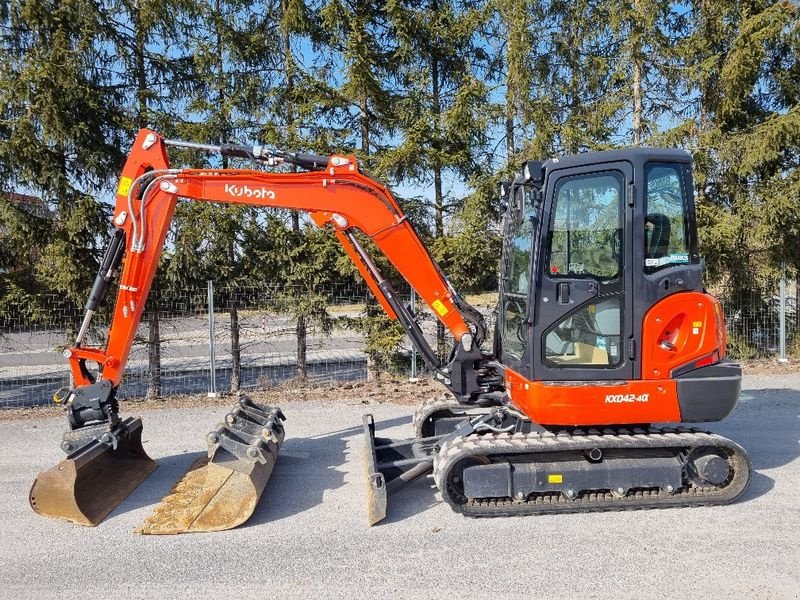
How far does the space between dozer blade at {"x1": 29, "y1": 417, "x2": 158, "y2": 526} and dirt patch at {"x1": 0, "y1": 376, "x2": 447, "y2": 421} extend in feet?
10.9

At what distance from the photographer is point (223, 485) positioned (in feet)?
15.8

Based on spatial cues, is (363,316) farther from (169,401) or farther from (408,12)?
(408,12)

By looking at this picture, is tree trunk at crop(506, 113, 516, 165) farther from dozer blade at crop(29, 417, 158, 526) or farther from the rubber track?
dozer blade at crop(29, 417, 158, 526)

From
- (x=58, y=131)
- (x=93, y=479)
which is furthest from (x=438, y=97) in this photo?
(x=93, y=479)

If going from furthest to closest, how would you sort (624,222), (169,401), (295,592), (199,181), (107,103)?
1. (107,103)
2. (169,401)
3. (199,181)
4. (624,222)
5. (295,592)

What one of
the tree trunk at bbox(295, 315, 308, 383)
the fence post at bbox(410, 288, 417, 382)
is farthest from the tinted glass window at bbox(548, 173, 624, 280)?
the tree trunk at bbox(295, 315, 308, 383)

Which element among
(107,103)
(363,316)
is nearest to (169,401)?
(363,316)

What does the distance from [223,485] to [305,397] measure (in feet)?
14.9

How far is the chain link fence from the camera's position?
9711 mm

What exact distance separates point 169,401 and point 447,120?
699 cm

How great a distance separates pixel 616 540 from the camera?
412 centimetres

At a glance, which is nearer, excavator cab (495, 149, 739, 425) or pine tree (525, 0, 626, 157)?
excavator cab (495, 149, 739, 425)

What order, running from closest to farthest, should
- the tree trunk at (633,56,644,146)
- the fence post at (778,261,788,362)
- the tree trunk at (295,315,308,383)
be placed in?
1. the tree trunk at (295,315,308,383)
2. the fence post at (778,261,788,362)
3. the tree trunk at (633,56,644,146)

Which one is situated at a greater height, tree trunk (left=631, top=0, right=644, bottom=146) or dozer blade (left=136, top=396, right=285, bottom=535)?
tree trunk (left=631, top=0, right=644, bottom=146)
